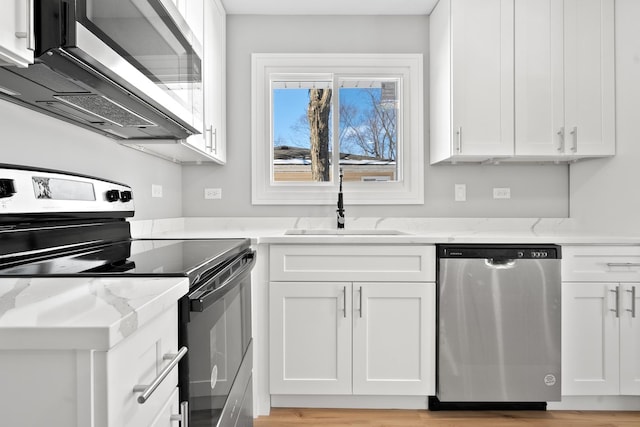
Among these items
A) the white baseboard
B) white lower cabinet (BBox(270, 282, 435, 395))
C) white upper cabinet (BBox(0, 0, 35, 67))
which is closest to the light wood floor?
the white baseboard

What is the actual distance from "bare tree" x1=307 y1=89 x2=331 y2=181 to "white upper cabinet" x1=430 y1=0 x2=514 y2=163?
0.82 meters

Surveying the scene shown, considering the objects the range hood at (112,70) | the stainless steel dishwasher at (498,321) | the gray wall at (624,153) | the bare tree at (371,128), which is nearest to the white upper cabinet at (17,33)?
the range hood at (112,70)

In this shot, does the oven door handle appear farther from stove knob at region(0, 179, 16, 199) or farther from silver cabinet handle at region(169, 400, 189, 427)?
stove knob at region(0, 179, 16, 199)

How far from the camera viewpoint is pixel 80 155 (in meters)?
1.56

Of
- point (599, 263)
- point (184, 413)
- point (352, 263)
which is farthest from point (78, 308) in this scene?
point (599, 263)

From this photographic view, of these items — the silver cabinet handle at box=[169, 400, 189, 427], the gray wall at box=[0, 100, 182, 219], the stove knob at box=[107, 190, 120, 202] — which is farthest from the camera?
the stove knob at box=[107, 190, 120, 202]

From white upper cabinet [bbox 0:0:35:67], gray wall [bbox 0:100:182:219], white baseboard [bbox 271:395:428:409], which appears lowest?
white baseboard [bbox 271:395:428:409]

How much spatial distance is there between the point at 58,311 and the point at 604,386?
2390mm

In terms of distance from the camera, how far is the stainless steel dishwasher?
6.50 ft

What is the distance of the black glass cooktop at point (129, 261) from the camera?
931 millimetres

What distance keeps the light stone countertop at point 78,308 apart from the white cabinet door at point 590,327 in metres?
1.91

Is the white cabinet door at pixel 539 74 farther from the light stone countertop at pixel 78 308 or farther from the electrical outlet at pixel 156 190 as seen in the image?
the light stone countertop at pixel 78 308

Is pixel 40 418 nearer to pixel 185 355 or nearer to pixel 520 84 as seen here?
pixel 185 355

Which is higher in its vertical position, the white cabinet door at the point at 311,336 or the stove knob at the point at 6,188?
the stove knob at the point at 6,188
